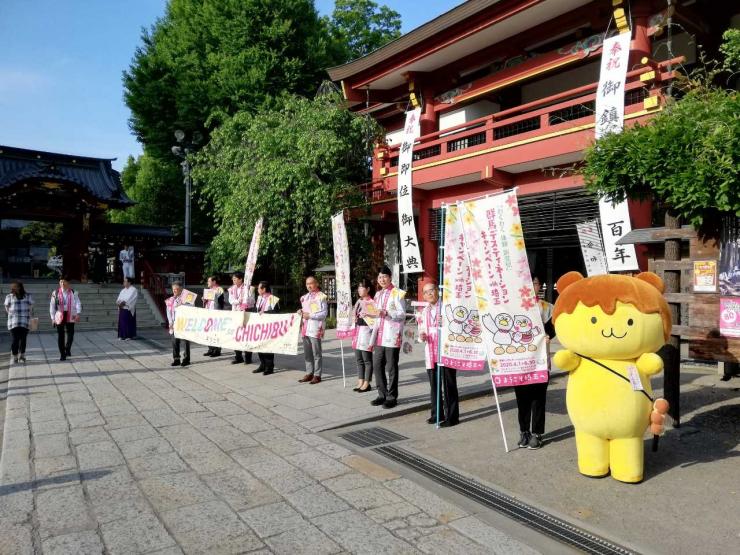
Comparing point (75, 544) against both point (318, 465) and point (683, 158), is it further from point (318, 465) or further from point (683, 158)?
point (683, 158)

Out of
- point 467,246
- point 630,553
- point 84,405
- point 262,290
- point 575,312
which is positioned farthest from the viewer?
point 262,290

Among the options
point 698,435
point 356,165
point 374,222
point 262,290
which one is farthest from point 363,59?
point 698,435

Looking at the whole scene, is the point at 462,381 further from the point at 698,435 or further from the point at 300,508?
the point at 300,508

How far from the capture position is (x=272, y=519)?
3408 mm

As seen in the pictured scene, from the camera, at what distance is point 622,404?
3.89 m

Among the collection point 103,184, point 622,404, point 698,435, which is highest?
point 103,184

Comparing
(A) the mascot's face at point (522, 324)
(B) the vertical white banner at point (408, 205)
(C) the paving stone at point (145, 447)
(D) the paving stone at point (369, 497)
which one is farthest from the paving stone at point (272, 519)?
(B) the vertical white banner at point (408, 205)

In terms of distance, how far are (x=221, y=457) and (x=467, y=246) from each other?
3077 mm

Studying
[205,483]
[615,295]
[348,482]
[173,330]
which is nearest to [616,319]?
[615,295]

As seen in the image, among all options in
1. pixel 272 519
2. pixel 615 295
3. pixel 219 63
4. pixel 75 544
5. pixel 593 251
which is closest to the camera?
pixel 75 544

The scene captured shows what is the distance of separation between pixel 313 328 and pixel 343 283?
0.85m

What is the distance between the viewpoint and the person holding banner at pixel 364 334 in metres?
6.91

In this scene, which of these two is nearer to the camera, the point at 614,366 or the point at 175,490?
the point at 175,490

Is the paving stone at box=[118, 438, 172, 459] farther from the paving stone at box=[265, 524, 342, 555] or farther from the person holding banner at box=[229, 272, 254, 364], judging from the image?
the person holding banner at box=[229, 272, 254, 364]
